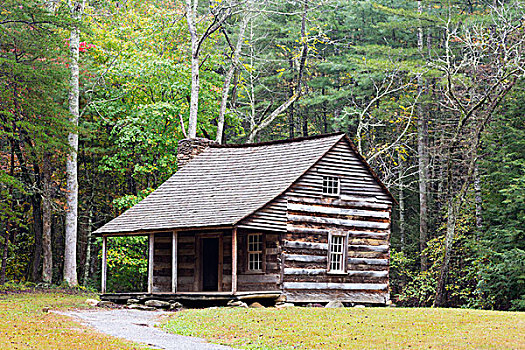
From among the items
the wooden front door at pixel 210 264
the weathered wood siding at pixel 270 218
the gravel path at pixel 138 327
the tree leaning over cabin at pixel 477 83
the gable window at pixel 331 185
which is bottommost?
the gravel path at pixel 138 327

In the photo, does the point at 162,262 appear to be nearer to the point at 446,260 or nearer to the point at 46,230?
the point at 46,230

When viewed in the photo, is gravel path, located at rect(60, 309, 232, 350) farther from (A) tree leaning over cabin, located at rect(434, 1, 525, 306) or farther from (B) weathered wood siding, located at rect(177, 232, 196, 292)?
(A) tree leaning over cabin, located at rect(434, 1, 525, 306)

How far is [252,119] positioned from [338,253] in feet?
49.1

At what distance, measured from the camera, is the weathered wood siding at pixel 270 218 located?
24062mm

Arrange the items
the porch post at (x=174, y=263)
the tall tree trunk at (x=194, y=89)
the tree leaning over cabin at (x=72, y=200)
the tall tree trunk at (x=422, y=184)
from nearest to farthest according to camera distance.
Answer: the porch post at (x=174, y=263), the tree leaning over cabin at (x=72, y=200), the tall tree trunk at (x=194, y=89), the tall tree trunk at (x=422, y=184)

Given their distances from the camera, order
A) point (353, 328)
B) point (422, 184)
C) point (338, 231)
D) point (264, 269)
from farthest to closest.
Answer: point (422, 184)
point (338, 231)
point (264, 269)
point (353, 328)

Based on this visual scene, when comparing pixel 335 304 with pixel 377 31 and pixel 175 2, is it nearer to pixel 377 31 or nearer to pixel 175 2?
pixel 377 31

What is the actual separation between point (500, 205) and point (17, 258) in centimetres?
2576

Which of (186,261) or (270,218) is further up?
(270,218)

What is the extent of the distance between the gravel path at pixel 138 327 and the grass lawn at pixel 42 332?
1.89 ft

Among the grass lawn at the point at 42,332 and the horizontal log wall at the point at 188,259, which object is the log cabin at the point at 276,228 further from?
the grass lawn at the point at 42,332

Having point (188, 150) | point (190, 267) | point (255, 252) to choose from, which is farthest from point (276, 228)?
point (188, 150)

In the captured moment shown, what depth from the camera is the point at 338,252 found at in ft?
87.4

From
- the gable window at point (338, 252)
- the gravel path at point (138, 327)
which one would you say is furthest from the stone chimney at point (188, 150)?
the gravel path at point (138, 327)
